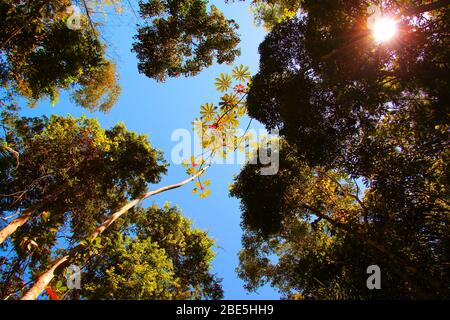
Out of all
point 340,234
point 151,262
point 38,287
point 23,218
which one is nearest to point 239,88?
point 340,234

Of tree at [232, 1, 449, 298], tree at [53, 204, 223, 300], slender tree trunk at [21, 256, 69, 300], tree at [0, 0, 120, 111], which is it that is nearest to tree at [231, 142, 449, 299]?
tree at [232, 1, 449, 298]

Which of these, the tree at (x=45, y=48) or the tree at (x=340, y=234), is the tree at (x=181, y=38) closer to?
the tree at (x=45, y=48)

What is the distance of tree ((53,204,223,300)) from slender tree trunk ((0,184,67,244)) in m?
2.20

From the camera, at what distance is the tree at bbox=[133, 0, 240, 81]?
1104cm

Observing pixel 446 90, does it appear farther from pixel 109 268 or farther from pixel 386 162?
pixel 109 268

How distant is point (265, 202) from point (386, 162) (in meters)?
4.02

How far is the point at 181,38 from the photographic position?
38.3 feet

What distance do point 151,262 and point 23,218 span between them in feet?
18.2

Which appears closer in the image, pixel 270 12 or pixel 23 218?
pixel 23 218

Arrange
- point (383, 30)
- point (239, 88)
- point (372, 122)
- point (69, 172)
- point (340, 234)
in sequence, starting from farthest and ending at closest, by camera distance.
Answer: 1. point (69, 172)
2. point (340, 234)
3. point (239, 88)
4. point (372, 122)
5. point (383, 30)

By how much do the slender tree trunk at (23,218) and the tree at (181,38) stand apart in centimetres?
636

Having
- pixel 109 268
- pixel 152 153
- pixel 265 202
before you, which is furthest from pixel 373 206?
pixel 109 268

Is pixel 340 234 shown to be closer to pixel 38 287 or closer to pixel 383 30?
pixel 383 30

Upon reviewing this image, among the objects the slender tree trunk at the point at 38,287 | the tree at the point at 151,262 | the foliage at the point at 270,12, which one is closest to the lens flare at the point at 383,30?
the foliage at the point at 270,12
